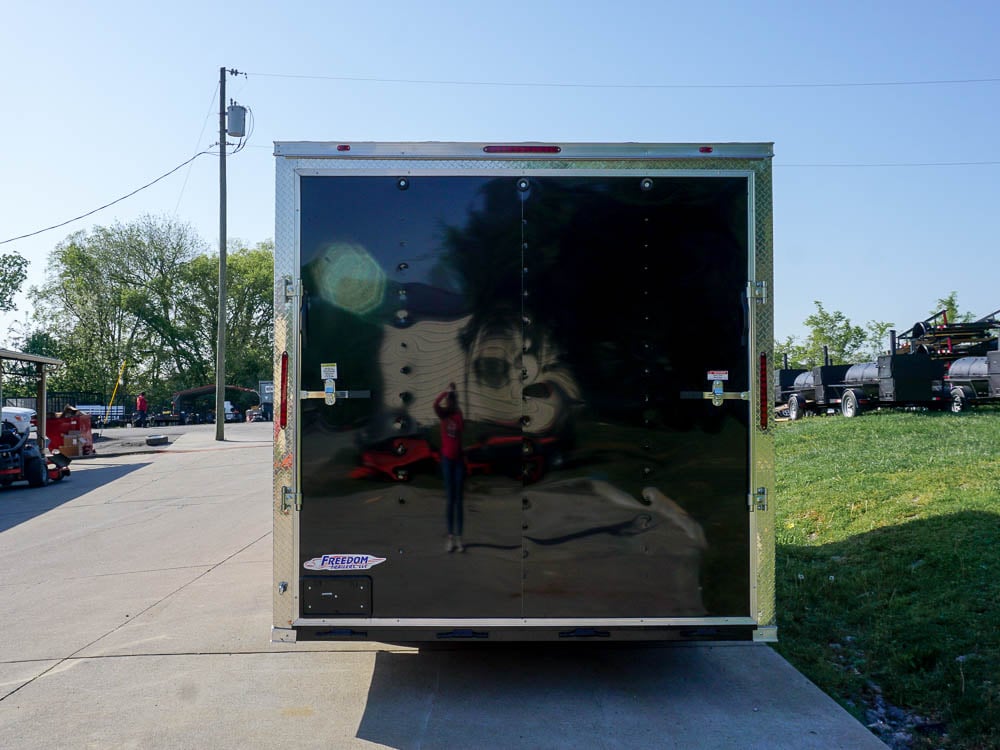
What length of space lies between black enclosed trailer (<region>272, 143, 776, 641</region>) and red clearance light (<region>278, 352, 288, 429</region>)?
1 cm

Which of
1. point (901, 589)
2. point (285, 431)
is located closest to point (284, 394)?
point (285, 431)

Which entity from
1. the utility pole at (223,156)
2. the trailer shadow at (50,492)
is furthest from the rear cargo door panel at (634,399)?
the utility pole at (223,156)

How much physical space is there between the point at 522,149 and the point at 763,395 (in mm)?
1837

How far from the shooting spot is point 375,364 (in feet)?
14.8

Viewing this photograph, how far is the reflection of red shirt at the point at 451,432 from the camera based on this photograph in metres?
4.50

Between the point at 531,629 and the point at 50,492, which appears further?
the point at 50,492

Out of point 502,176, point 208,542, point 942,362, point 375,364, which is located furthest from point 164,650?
point 942,362

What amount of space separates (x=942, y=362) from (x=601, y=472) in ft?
70.2

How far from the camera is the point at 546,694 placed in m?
4.98

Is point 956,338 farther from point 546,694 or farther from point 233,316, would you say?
point 233,316

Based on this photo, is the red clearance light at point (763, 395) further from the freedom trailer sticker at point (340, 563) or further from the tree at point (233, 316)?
the tree at point (233, 316)

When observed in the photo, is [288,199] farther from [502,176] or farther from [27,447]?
[27,447]

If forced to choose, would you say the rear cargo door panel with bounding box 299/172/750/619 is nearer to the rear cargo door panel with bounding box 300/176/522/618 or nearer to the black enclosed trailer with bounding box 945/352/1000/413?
the rear cargo door panel with bounding box 300/176/522/618

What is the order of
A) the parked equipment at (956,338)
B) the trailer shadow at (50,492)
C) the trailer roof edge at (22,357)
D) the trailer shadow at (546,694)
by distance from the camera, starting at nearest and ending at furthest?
the trailer shadow at (546,694), the trailer shadow at (50,492), the trailer roof edge at (22,357), the parked equipment at (956,338)
